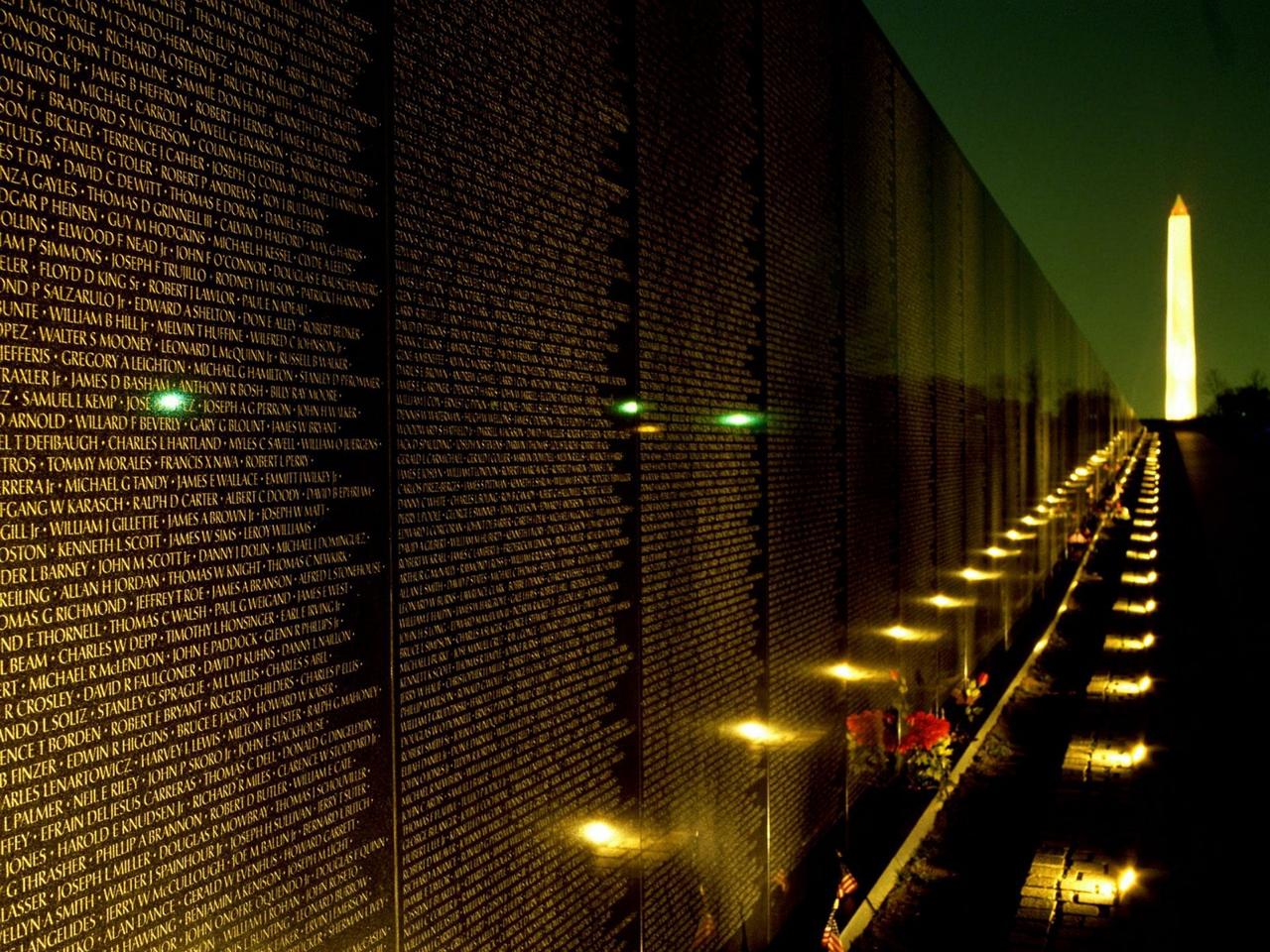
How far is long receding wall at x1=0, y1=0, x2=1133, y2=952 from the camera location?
6.97 ft

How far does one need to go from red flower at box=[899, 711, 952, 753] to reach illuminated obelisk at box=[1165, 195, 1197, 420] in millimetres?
94021

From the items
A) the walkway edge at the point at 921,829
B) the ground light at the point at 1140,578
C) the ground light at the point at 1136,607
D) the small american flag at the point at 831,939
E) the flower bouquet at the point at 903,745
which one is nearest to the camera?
the small american flag at the point at 831,939

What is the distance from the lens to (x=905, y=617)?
9.33m

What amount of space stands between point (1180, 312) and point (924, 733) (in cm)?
9450

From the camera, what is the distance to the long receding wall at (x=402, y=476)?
6.97ft

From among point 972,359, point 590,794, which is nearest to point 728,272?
point 590,794

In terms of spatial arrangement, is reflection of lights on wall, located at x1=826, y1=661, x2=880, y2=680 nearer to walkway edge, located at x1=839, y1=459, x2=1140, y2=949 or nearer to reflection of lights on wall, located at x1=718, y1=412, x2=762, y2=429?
walkway edge, located at x1=839, y1=459, x2=1140, y2=949

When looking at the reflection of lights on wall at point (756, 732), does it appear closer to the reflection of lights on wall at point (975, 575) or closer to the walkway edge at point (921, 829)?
the walkway edge at point (921, 829)

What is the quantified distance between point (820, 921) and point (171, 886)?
4.31 meters

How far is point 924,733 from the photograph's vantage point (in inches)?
305

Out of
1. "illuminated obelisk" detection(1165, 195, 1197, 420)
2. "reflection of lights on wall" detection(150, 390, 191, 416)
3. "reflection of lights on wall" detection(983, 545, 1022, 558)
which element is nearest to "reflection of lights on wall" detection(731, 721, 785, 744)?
"reflection of lights on wall" detection(150, 390, 191, 416)

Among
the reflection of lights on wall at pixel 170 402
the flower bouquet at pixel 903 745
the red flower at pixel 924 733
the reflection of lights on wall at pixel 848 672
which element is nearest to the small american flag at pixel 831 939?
the reflection of lights on wall at pixel 848 672

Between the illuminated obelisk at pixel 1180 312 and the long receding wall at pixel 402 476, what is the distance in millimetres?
95284

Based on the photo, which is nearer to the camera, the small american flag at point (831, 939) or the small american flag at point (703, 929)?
the small american flag at point (703, 929)
